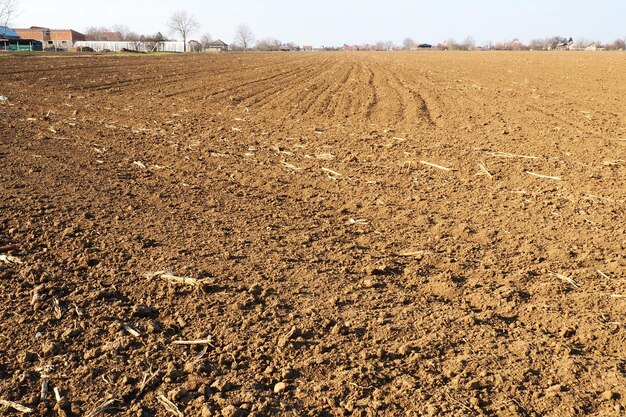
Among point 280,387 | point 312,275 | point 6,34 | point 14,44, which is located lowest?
point 280,387

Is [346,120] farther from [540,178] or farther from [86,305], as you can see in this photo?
[86,305]

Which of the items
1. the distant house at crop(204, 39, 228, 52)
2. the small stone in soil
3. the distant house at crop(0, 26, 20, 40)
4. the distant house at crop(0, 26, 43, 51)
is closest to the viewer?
the small stone in soil

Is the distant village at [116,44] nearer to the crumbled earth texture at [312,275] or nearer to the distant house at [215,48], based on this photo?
the distant house at [215,48]

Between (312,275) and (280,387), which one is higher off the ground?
(312,275)

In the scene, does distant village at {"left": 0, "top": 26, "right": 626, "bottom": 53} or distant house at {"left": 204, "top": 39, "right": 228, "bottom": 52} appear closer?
distant village at {"left": 0, "top": 26, "right": 626, "bottom": 53}

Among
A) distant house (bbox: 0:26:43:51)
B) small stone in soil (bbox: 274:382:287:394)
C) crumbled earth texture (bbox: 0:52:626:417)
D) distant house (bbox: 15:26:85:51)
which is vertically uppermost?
distant house (bbox: 15:26:85:51)

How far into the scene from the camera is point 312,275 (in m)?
4.41

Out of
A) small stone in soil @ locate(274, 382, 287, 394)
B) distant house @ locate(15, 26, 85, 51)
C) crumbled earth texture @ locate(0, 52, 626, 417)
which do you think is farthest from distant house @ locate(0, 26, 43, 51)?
small stone in soil @ locate(274, 382, 287, 394)

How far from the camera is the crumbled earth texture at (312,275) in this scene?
121 inches

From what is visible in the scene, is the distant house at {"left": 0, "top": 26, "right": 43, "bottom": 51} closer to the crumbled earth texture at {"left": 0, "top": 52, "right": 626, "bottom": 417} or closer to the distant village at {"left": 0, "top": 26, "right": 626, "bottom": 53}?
the distant village at {"left": 0, "top": 26, "right": 626, "bottom": 53}

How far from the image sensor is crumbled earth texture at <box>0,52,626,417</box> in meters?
3.06

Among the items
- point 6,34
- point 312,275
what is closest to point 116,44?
point 6,34

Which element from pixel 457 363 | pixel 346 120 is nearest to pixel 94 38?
pixel 346 120

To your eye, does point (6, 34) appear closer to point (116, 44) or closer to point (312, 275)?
point (116, 44)
